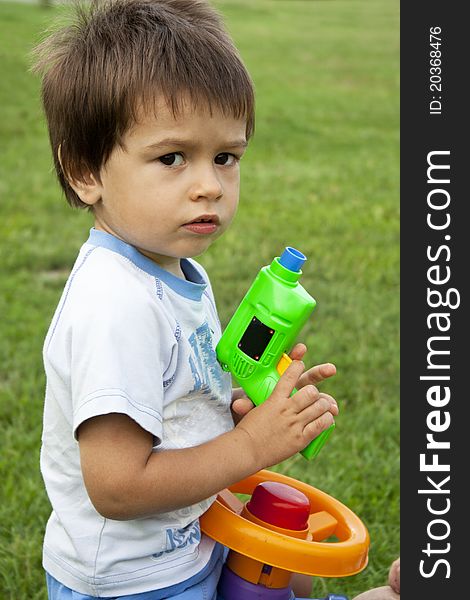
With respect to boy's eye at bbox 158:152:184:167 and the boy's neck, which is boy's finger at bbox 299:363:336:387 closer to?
the boy's neck

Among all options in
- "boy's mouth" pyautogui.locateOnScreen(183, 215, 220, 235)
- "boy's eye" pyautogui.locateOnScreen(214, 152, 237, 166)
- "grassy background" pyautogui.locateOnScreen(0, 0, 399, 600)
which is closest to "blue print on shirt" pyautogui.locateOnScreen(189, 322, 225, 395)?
"boy's mouth" pyautogui.locateOnScreen(183, 215, 220, 235)

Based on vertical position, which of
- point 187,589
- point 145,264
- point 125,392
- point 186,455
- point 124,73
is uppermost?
point 124,73

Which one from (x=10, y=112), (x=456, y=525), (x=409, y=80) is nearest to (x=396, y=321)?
(x=409, y=80)

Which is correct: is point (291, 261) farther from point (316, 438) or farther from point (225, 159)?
point (316, 438)

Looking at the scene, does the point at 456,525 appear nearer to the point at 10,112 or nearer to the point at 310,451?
the point at 310,451

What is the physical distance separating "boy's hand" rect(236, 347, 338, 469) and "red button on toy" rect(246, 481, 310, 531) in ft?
0.69

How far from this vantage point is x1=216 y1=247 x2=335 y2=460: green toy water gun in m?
2.15

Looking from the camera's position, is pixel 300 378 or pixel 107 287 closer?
pixel 107 287

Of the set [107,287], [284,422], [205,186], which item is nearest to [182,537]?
[284,422]

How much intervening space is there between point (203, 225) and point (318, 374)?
1.66 feet

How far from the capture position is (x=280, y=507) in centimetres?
231

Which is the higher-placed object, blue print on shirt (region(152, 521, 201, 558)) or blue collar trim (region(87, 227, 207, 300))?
blue collar trim (region(87, 227, 207, 300))

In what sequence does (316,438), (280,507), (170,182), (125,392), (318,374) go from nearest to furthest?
1. (125,392)
2. (170,182)
3. (316,438)
4. (280,507)
5. (318,374)

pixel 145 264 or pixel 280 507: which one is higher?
pixel 145 264
